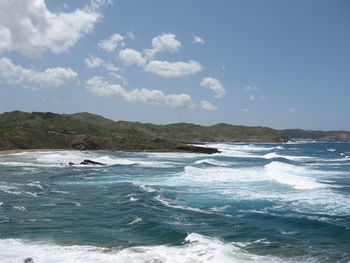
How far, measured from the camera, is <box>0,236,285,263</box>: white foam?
468 inches

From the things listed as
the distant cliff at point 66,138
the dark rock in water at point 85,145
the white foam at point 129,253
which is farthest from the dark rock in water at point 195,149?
the white foam at point 129,253

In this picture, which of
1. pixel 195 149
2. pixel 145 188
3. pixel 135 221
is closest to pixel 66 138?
pixel 195 149

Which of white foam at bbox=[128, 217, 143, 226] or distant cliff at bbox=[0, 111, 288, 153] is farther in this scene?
distant cliff at bbox=[0, 111, 288, 153]

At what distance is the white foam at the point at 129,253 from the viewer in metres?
11.9

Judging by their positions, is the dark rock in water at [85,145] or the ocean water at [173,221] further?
the dark rock in water at [85,145]

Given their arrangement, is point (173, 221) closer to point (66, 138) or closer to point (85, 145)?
point (85, 145)

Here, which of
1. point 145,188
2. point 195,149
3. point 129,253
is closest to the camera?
point 129,253

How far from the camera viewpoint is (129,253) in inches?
494

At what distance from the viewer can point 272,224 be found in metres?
16.7

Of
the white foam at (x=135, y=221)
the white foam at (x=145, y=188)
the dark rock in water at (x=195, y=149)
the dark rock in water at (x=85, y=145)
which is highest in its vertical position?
the dark rock in water at (x=85, y=145)

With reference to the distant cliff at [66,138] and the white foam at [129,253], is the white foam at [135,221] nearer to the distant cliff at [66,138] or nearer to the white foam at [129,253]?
the white foam at [129,253]

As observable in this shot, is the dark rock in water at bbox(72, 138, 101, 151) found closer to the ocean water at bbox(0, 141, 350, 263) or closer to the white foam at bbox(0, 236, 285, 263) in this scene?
the ocean water at bbox(0, 141, 350, 263)

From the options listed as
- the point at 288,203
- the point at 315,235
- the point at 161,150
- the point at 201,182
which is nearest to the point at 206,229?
the point at 315,235

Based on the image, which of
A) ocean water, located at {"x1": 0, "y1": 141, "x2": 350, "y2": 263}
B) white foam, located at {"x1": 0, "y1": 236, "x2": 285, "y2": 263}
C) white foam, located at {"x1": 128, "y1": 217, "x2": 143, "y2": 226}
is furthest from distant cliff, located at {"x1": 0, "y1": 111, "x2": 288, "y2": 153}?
white foam, located at {"x1": 0, "y1": 236, "x2": 285, "y2": 263}
